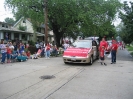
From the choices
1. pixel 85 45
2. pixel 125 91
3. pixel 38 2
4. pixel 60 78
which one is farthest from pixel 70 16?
pixel 125 91

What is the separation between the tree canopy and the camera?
1029 inches

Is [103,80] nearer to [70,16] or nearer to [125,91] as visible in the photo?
[125,91]

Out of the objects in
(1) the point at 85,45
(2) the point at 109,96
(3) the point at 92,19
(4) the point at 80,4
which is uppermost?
(4) the point at 80,4

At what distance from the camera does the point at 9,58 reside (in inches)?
533

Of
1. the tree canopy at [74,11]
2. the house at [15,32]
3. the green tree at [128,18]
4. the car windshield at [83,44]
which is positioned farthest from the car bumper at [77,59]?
the house at [15,32]

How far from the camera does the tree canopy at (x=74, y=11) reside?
26.1m

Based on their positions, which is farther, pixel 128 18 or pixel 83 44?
pixel 128 18

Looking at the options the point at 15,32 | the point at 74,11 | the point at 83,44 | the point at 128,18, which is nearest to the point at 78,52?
the point at 83,44

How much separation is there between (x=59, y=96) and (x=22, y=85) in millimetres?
1825

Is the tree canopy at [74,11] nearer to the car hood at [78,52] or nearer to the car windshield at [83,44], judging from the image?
the car windshield at [83,44]

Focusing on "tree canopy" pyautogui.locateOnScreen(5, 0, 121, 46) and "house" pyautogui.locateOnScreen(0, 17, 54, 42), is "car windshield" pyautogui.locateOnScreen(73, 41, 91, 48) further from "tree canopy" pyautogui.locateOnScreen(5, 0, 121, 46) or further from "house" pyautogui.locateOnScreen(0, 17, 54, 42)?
"house" pyautogui.locateOnScreen(0, 17, 54, 42)

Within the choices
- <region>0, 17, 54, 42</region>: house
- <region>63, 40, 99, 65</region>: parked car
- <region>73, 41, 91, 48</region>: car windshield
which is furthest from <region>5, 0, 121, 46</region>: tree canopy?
<region>63, 40, 99, 65</region>: parked car

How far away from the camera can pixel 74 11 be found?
26.3 meters

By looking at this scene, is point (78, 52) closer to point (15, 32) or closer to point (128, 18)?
point (128, 18)
